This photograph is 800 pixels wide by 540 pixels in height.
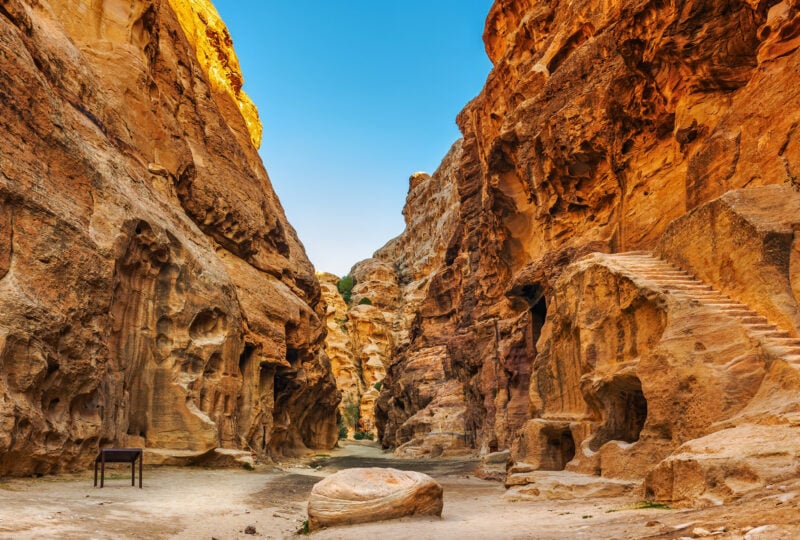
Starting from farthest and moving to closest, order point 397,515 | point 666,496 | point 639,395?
point 639,395 < point 397,515 < point 666,496

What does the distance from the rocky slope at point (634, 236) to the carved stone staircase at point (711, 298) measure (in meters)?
0.07

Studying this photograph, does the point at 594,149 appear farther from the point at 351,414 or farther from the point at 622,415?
the point at 351,414

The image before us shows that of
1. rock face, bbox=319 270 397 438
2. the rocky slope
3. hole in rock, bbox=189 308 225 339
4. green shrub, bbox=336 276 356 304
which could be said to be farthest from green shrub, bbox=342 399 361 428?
hole in rock, bbox=189 308 225 339

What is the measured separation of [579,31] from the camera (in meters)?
30.9

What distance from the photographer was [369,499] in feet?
31.0

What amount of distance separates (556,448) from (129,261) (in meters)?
14.7

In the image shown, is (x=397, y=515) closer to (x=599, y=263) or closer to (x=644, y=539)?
(x=644, y=539)

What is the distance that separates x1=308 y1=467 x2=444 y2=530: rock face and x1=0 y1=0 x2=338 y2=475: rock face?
20.9 ft

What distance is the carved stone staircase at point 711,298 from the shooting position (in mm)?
9961

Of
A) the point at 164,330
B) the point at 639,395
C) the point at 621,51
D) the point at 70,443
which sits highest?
the point at 621,51

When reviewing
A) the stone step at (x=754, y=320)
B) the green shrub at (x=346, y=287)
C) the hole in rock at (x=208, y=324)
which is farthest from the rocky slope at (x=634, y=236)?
the green shrub at (x=346, y=287)

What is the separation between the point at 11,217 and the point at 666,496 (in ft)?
45.4

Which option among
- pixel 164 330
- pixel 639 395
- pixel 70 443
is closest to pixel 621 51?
pixel 639 395

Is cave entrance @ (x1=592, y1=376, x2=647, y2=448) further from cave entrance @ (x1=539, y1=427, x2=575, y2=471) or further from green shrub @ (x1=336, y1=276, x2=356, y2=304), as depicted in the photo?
green shrub @ (x1=336, y1=276, x2=356, y2=304)
